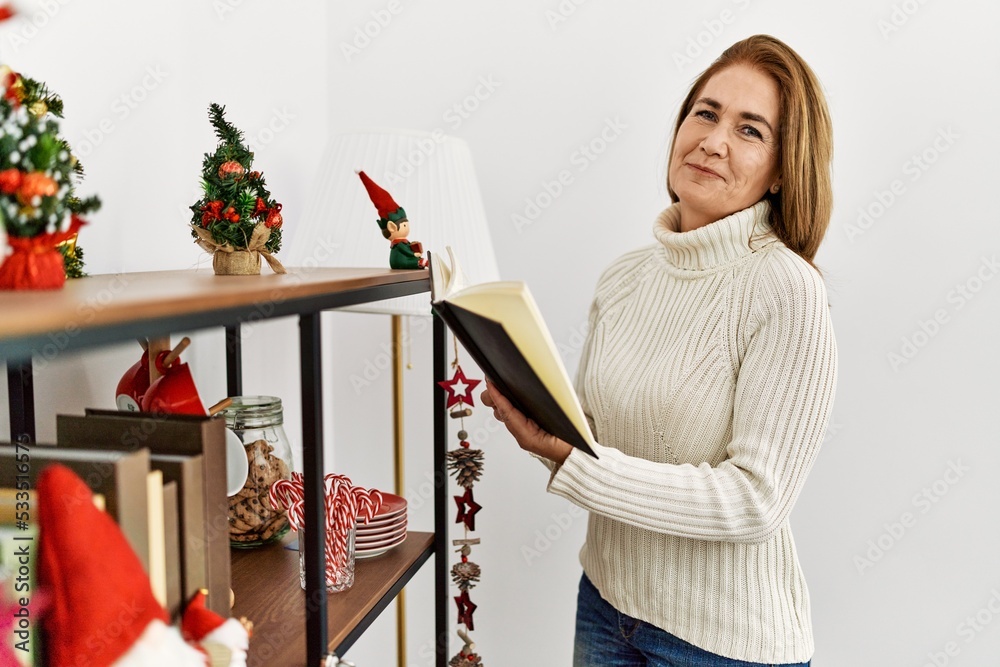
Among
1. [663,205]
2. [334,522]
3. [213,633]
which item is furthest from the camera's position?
[663,205]

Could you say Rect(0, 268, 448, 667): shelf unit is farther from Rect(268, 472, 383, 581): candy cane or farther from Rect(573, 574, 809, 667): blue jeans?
Rect(573, 574, 809, 667): blue jeans

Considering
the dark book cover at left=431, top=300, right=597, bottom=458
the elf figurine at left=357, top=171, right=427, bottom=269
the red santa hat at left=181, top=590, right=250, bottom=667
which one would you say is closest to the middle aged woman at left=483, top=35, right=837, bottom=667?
the dark book cover at left=431, top=300, right=597, bottom=458

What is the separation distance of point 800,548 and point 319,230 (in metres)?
1.17

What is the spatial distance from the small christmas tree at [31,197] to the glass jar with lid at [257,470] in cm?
45

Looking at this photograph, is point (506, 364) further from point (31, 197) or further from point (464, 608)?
point (464, 608)

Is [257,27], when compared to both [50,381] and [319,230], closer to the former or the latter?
[319,230]

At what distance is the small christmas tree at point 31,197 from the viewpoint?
539mm

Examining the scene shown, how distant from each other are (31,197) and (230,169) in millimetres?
326

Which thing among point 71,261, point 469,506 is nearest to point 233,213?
point 71,261

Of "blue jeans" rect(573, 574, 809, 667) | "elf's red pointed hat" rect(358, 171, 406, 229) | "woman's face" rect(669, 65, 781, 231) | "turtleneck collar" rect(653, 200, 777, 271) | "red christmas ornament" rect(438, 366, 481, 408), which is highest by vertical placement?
"woman's face" rect(669, 65, 781, 231)

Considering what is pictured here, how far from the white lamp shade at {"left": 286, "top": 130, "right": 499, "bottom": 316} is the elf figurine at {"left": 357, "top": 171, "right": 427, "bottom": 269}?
0.19 meters

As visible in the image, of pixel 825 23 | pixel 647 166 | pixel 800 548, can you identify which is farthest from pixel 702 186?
pixel 800 548

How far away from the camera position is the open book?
710mm

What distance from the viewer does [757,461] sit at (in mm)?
1012
